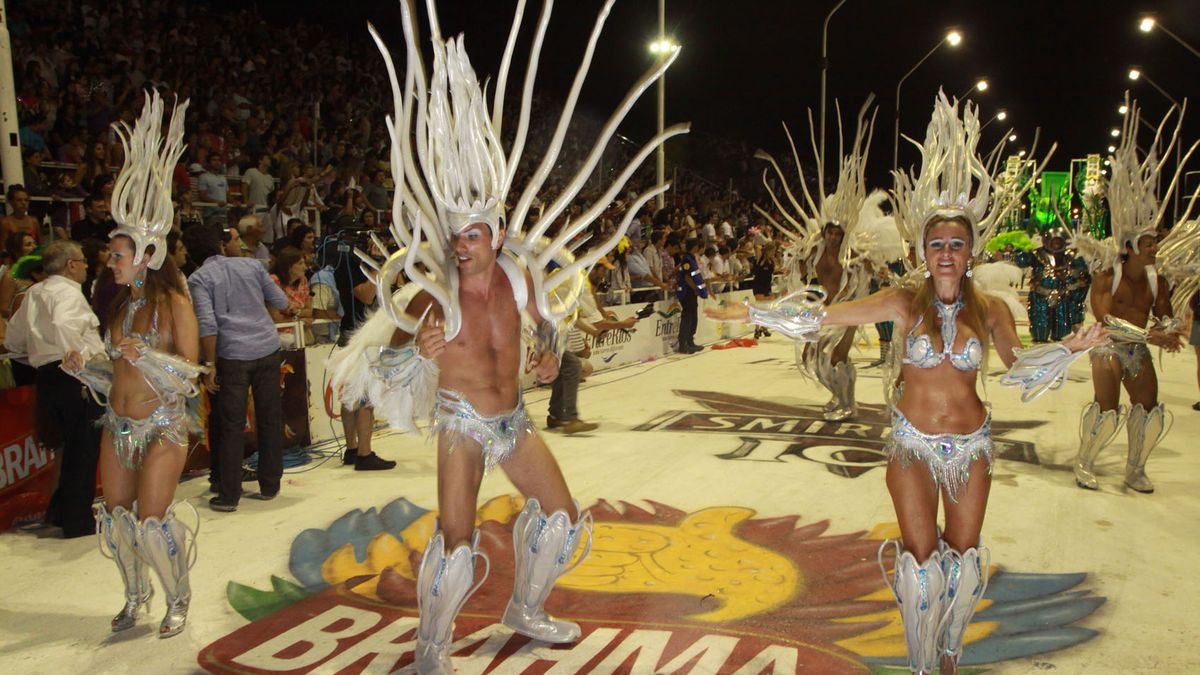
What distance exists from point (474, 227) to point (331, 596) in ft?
6.96

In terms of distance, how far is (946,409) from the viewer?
3.48 meters

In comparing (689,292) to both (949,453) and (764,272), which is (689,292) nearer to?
(764,272)

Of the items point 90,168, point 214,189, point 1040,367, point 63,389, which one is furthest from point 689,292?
point 1040,367

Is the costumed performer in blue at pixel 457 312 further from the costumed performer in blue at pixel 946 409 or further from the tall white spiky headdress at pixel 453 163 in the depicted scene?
the costumed performer in blue at pixel 946 409

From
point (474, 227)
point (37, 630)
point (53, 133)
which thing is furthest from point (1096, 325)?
point (53, 133)

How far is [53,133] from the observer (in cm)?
1052

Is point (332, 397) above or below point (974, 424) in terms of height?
below

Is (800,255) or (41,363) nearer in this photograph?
(41,363)

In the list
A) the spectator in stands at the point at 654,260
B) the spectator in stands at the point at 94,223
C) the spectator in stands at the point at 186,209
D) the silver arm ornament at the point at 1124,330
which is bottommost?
the silver arm ornament at the point at 1124,330

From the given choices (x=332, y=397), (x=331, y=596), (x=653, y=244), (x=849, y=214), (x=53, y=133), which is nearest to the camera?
(x=331, y=596)

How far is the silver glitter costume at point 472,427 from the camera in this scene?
141 inches

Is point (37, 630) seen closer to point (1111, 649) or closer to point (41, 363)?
point (41, 363)

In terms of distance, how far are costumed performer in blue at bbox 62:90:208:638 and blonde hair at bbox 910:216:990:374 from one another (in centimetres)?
311

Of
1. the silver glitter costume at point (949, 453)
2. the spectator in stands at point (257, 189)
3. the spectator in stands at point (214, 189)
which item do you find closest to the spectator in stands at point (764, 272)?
the spectator in stands at point (257, 189)
